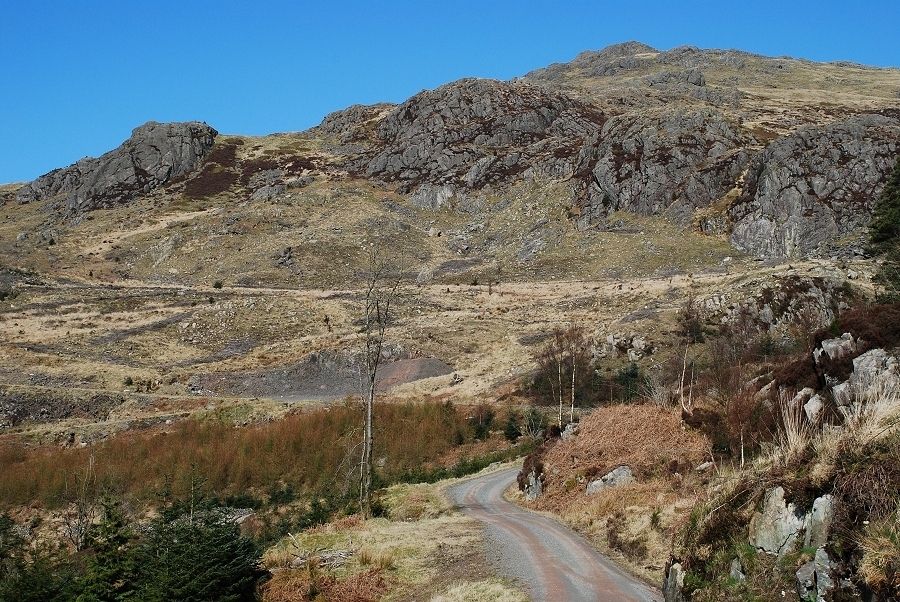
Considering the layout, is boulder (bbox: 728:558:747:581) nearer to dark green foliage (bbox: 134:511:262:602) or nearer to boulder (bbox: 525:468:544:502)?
dark green foliage (bbox: 134:511:262:602)

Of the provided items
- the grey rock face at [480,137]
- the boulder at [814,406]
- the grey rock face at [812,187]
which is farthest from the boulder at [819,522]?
the grey rock face at [480,137]

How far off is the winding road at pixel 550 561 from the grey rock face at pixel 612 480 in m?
1.68

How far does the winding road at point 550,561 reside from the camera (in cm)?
1075

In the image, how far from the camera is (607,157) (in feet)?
309

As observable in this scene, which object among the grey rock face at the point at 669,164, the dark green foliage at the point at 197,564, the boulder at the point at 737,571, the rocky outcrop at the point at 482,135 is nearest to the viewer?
the boulder at the point at 737,571

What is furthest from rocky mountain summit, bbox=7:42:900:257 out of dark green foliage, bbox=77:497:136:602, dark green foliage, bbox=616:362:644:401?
dark green foliage, bbox=77:497:136:602

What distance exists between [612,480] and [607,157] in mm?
82405

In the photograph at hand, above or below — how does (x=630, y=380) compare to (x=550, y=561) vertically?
below

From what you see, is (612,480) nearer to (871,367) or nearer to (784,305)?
(871,367)

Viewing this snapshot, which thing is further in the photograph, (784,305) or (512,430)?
(784,305)

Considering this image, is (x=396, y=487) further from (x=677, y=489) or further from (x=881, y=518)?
(x=881, y=518)

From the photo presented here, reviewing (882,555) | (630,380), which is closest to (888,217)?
(630,380)

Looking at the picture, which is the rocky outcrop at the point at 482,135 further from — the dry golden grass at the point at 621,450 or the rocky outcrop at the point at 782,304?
the dry golden grass at the point at 621,450

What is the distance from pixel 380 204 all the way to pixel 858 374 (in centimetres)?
9858
